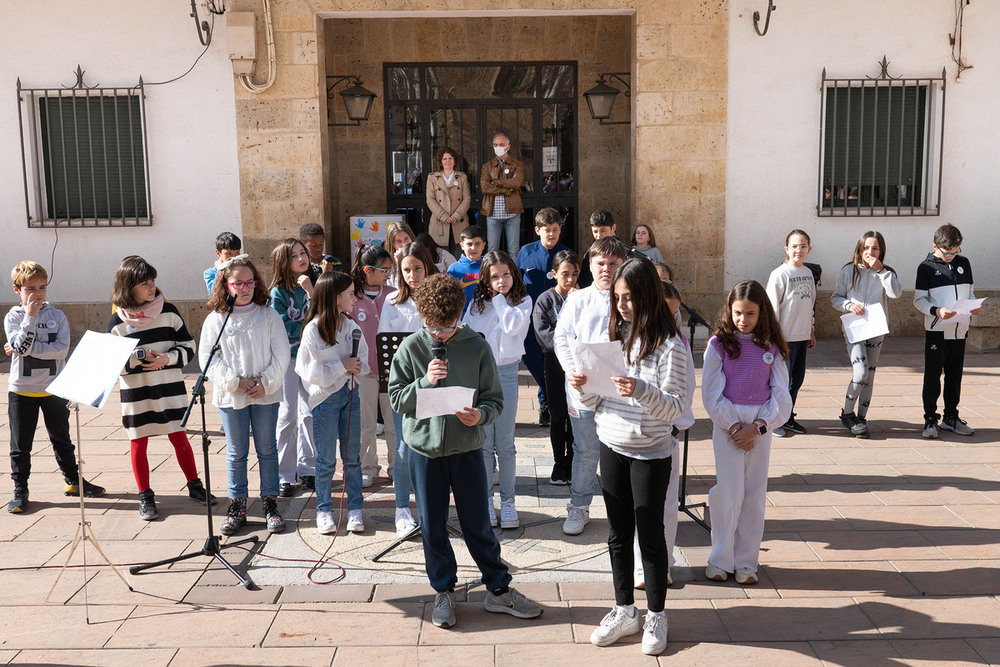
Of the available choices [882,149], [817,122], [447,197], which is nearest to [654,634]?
[447,197]

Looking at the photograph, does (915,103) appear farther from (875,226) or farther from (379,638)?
(379,638)

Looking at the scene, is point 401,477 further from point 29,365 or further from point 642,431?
point 29,365

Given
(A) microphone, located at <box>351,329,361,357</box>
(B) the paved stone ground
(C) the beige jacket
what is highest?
(C) the beige jacket

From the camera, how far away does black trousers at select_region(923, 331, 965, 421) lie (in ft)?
25.4

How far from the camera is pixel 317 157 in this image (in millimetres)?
11375

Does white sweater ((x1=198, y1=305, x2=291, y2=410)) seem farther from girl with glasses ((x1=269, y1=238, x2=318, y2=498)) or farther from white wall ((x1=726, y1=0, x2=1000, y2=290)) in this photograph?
white wall ((x1=726, y1=0, x2=1000, y2=290))

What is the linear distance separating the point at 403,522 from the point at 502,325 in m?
1.30

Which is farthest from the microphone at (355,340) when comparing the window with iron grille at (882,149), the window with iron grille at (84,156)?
the window with iron grille at (882,149)

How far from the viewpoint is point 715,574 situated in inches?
196

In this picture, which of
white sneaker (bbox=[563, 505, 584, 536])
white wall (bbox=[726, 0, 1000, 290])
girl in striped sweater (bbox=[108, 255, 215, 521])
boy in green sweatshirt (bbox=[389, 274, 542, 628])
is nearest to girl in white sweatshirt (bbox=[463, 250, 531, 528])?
white sneaker (bbox=[563, 505, 584, 536])

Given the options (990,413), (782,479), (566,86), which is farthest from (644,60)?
(782,479)

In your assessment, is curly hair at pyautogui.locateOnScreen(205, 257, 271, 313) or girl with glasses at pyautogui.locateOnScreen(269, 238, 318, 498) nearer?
curly hair at pyautogui.locateOnScreen(205, 257, 271, 313)

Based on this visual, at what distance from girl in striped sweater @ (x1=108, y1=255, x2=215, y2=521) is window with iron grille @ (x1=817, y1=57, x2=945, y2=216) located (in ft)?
27.5

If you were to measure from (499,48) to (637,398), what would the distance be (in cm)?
992
